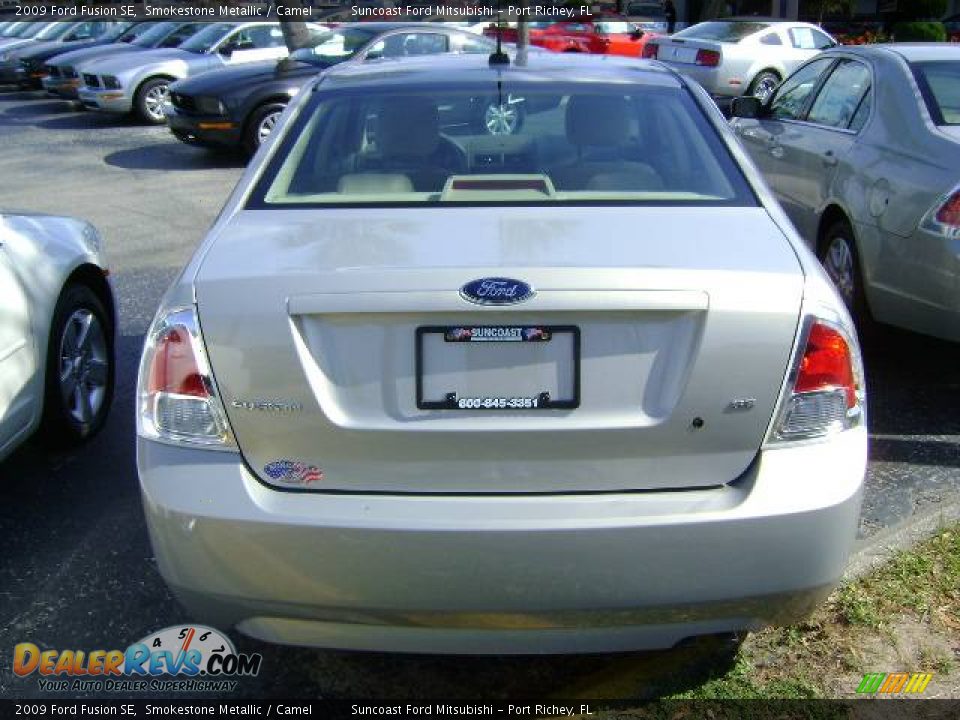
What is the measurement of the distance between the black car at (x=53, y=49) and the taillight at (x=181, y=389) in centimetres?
1937

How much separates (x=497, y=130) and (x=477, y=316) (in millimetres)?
1374

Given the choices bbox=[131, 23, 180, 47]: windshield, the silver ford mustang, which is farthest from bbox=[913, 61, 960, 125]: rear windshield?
bbox=[131, 23, 180, 47]: windshield

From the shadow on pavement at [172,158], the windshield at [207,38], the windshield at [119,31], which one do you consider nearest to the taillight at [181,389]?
the shadow on pavement at [172,158]

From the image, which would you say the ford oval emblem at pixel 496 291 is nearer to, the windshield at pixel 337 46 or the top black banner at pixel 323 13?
the windshield at pixel 337 46

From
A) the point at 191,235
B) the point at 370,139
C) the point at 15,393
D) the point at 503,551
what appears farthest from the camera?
the point at 191,235

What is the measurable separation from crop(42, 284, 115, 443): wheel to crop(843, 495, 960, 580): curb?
307cm

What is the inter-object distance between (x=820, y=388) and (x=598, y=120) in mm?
1403

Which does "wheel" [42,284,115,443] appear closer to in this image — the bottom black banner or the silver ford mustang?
the bottom black banner

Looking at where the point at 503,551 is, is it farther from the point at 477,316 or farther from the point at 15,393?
the point at 15,393

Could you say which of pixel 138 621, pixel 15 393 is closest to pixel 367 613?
pixel 138 621

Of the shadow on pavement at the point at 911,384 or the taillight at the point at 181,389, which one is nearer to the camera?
the taillight at the point at 181,389

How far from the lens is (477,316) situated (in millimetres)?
2406

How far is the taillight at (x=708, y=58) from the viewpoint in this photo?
16750mm

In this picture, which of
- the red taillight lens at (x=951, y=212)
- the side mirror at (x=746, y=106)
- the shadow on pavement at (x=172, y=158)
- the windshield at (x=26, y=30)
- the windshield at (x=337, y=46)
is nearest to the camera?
the red taillight lens at (x=951, y=212)
